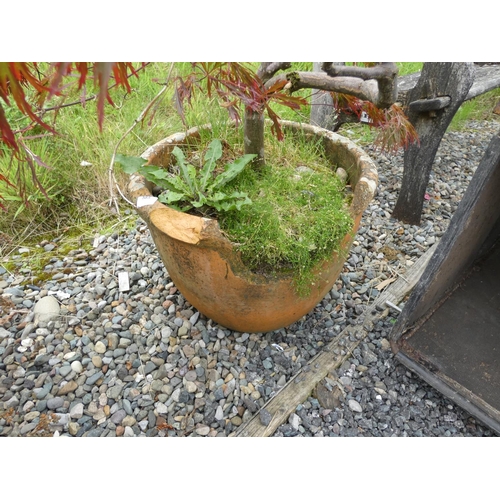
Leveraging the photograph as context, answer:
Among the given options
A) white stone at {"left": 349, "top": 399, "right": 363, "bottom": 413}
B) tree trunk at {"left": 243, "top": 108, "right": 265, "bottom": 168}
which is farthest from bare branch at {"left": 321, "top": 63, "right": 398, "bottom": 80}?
white stone at {"left": 349, "top": 399, "right": 363, "bottom": 413}

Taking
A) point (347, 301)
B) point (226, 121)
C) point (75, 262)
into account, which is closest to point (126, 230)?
point (75, 262)

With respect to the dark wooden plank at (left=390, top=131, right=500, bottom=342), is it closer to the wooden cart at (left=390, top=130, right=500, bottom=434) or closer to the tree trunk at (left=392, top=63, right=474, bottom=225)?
the wooden cart at (left=390, top=130, right=500, bottom=434)

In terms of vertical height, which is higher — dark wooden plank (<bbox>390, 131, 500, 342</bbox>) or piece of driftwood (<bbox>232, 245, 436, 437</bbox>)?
dark wooden plank (<bbox>390, 131, 500, 342</bbox>)

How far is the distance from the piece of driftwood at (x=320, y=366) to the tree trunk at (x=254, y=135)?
32.4 inches

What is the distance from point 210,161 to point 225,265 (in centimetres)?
44

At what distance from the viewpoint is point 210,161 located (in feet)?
4.67

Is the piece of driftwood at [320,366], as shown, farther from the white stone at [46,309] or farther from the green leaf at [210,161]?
the white stone at [46,309]

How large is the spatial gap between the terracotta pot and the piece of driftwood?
218 mm

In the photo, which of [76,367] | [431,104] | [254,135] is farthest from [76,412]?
[431,104]

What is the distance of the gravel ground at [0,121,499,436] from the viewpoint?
139 centimetres

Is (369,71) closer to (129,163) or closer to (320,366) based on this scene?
(129,163)

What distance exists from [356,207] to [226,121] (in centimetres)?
76

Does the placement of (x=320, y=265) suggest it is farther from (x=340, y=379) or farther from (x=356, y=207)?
(x=340, y=379)

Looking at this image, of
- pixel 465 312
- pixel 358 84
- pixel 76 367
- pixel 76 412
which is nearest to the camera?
pixel 358 84
